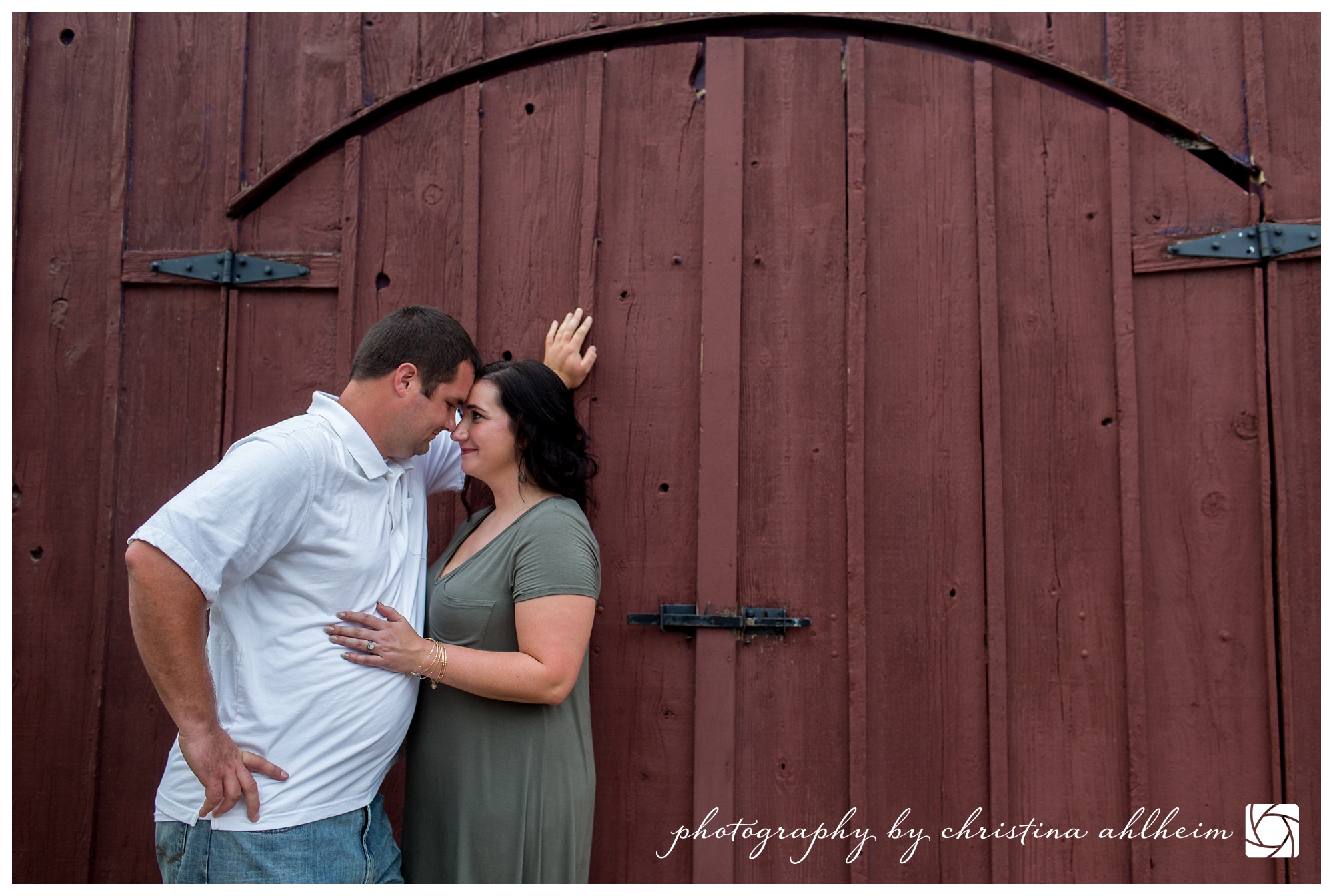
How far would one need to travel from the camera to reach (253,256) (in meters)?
2.53

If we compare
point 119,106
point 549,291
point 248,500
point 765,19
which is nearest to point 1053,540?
point 549,291

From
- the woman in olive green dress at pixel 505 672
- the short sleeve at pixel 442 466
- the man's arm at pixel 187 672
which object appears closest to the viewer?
the man's arm at pixel 187 672

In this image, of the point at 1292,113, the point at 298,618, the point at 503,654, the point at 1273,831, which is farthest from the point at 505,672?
the point at 1292,113

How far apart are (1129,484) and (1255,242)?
0.85 m

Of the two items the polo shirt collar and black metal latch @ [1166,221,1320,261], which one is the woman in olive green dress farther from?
black metal latch @ [1166,221,1320,261]

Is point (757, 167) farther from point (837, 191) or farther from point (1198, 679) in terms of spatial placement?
point (1198, 679)

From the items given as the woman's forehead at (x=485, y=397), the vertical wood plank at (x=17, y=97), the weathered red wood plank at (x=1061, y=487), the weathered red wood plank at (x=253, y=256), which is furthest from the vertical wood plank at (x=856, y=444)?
the vertical wood plank at (x=17, y=97)

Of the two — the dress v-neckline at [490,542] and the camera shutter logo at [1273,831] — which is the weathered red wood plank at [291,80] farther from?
the camera shutter logo at [1273,831]

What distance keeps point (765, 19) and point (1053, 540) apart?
1.89 metres

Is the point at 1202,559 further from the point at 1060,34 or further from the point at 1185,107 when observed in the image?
the point at 1060,34

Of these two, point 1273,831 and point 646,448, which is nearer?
point 1273,831

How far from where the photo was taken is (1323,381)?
94.0 inches

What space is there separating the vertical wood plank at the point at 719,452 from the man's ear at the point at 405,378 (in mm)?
883

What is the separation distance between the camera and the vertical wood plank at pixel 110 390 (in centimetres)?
242
